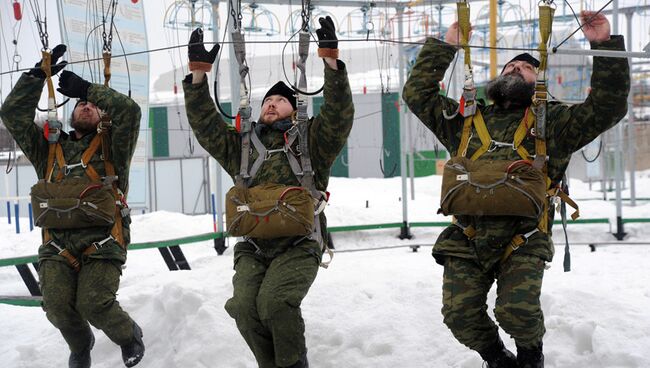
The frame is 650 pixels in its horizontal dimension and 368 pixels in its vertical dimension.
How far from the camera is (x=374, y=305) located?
5965 mm

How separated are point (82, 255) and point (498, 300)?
2.85 metres

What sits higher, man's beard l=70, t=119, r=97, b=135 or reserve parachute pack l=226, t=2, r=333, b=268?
man's beard l=70, t=119, r=97, b=135

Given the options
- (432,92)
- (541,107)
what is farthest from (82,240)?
(541,107)

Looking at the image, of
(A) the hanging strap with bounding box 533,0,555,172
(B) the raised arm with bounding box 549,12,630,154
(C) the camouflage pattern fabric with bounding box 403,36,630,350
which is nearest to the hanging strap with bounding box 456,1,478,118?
(C) the camouflage pattern fabric with bounding box 403,36,630,350

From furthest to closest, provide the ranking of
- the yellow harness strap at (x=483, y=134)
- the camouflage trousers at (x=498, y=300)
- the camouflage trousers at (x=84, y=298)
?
the camouflage trousers at (x=84, y=298) → the yellow harness strap at (x=483, y=134) → the camouflage trousers at (x=498, y=300)

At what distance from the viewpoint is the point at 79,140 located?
5246mm

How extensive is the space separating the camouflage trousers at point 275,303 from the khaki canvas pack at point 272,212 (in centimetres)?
Result: 17

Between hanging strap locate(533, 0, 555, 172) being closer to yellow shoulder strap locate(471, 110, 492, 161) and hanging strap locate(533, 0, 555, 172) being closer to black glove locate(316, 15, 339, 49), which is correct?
yellow shoulder strap locate(471, 110, 492, 161)

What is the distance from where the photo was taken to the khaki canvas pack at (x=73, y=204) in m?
4.93

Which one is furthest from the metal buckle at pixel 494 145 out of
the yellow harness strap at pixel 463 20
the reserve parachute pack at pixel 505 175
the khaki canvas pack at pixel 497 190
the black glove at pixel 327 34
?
the black glove at pixel 327 34

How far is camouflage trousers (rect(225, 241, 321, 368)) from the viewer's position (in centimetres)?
410

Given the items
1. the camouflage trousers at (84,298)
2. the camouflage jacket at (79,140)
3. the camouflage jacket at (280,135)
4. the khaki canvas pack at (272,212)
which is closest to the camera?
the khaki canvas pack at (272,212)

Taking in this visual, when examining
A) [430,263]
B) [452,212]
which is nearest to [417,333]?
[452,212]

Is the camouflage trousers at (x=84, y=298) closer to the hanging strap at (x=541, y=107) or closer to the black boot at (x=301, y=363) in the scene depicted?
the black boot at (x=301, y=363)
